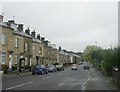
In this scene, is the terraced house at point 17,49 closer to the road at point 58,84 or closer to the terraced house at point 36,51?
the terraced house at point 36,51

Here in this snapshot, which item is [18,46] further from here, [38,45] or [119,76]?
[119,76]

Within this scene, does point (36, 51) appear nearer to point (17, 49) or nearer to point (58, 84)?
point (17, 49)

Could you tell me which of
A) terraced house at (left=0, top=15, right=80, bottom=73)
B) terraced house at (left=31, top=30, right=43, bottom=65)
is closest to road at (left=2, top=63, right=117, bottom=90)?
terraced house at (left=0, top=15, right=80, bottom=73)

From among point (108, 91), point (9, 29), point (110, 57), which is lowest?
A: point (108, 91)

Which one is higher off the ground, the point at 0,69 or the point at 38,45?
the point at 38,45

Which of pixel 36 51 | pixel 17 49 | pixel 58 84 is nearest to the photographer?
pixel 58 84

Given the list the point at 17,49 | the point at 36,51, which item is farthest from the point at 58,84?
→ the point at 36,51

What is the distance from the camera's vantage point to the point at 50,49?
99.7m

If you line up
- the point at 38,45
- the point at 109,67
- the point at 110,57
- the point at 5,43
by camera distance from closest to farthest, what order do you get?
the point at 110,57, the point at 109,67, the point at 5,43, the point at 38,45

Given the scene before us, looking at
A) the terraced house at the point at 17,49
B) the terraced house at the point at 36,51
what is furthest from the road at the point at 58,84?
the terraced house at the point at 36,51

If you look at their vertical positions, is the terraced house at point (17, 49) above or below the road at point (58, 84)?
above

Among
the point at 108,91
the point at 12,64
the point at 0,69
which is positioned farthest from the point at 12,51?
the point at 108,91

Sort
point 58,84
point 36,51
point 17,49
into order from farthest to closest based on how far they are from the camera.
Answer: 1. point 36,51
2. point 17,49
3. point 58,84

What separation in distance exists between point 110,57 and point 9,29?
76.9ft
